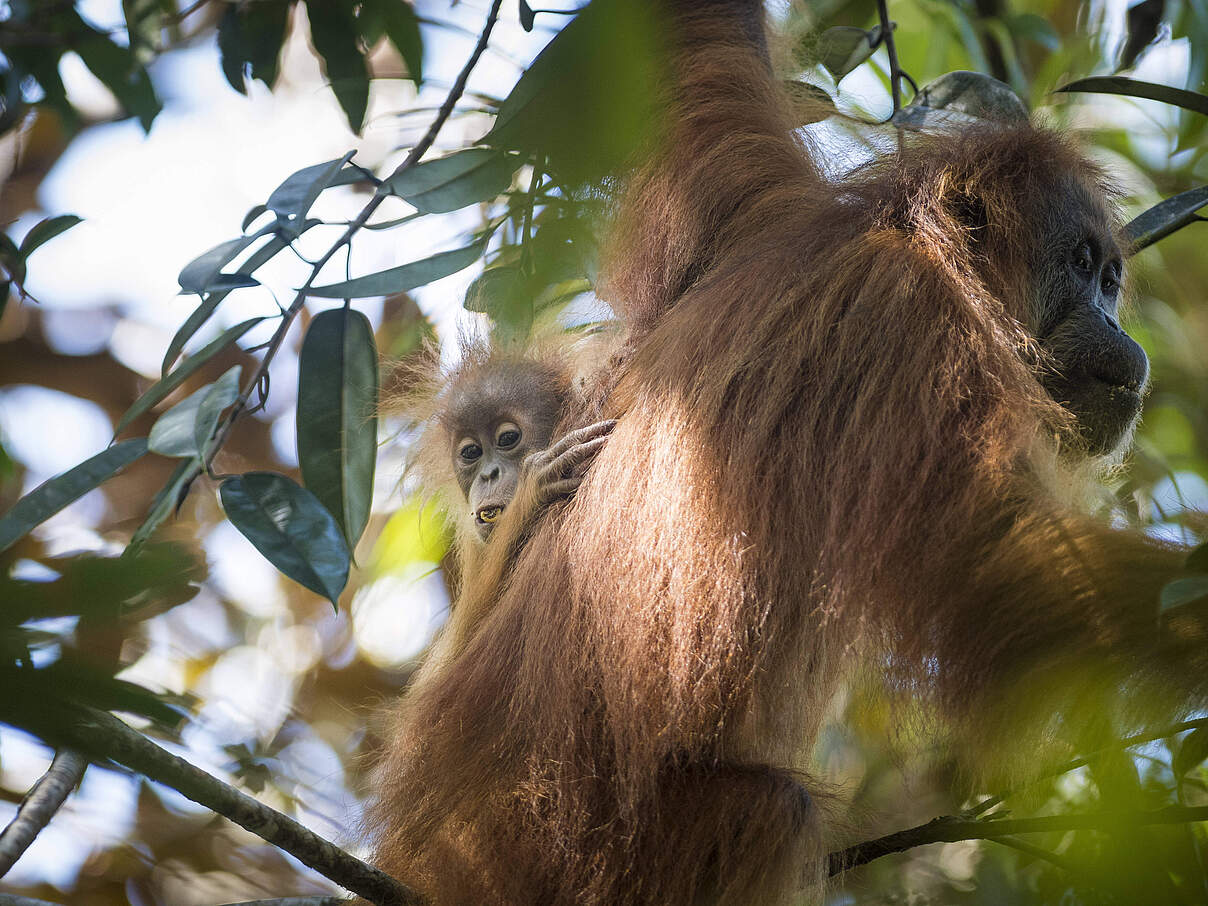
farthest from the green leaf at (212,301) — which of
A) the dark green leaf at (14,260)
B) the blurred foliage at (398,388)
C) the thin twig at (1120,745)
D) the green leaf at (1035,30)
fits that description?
the green leaf at (1035,30)

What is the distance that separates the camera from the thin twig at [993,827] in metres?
1.67

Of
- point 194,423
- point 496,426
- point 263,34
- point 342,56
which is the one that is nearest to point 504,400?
point 496,426

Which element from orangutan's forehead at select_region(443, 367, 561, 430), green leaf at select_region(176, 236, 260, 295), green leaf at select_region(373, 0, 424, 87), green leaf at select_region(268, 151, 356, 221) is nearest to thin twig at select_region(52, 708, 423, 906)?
green leaf at select_region(176, 236, 260, 295)

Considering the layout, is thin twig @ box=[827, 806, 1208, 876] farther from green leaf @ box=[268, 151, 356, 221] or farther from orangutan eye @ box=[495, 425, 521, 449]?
green leaf @ box=[268, 151, 356, 221]

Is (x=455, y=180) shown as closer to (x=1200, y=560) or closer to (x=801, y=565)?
(x=801, y=565)

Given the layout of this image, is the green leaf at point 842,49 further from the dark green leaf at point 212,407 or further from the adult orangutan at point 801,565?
the dark green leaf at point 212,407

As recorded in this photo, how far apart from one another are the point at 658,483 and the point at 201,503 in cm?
480

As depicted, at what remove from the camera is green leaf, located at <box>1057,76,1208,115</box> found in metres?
2.17

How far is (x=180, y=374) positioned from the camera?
1.94 metres

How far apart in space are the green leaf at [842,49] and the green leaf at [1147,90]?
79cm

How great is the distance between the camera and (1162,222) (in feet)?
7.75

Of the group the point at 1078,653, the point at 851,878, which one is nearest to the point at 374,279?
the point at 1078,653

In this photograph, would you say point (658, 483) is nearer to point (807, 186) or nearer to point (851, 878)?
point (807, 186)

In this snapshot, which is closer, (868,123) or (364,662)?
(868,123)
